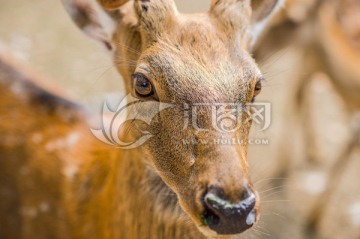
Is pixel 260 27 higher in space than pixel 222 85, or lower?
higher

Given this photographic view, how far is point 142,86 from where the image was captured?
1.99 m

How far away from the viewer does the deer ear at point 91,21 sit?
2357mm

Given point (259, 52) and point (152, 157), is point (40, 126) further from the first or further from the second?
point (259, 52)

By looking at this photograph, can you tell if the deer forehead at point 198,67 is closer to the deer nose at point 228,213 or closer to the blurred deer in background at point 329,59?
the deer nose at point 228,213

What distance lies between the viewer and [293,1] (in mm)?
4312

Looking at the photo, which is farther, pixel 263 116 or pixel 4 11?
pixel 4 11

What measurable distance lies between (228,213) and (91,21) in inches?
45.0

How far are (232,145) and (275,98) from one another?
3.75 meters

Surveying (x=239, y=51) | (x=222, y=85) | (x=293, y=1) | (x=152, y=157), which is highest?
(x=293, y=1)

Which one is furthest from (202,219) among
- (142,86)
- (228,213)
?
(142,86)

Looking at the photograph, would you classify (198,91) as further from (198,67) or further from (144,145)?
(144,145)

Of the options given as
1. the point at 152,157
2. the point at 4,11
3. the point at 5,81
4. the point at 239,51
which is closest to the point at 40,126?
the point at 5,81

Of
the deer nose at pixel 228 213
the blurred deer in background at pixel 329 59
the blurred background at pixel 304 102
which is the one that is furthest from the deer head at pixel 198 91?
the blurred deer in background at pixel 329 59

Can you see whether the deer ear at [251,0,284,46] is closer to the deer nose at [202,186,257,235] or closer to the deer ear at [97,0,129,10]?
the deer ear at [97,0,129,10]
